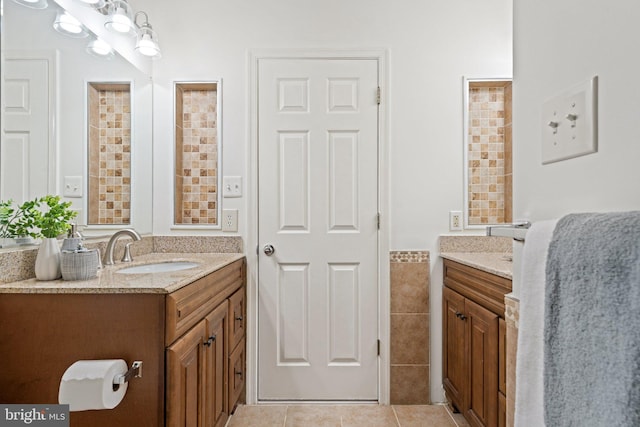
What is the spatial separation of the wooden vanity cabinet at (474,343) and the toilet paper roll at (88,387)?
4.63ft

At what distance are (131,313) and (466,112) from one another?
207cm

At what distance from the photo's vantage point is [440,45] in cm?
233

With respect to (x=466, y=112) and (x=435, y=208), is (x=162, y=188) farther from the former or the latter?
(x=466, y=112)

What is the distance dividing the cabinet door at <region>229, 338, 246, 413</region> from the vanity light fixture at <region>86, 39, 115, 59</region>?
5.34ft

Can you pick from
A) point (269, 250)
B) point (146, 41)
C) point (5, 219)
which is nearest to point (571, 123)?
point (5, 219)

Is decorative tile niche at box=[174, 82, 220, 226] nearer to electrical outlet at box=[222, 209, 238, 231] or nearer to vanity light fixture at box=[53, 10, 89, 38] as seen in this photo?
electrical outlet at box=[222, 209, 238, 231]

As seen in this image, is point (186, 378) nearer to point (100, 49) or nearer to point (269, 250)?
point (269, 250)

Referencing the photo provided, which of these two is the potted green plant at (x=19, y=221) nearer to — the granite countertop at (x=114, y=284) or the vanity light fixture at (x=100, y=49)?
the granite countertop at (x=114, y=284)

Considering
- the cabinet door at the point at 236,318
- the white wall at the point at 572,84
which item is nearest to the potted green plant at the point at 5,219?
the cabinet door at the point at 236,318

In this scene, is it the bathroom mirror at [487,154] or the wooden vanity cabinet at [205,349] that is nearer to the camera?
the wooden vanity cabinet at [205,349]

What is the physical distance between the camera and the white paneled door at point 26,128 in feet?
4.36

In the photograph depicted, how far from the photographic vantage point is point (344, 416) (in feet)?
7.14

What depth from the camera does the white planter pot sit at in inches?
52.4

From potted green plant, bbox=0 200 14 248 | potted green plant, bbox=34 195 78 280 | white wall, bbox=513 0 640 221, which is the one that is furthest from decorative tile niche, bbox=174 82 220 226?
white wall, bbox=513 0 640 221
